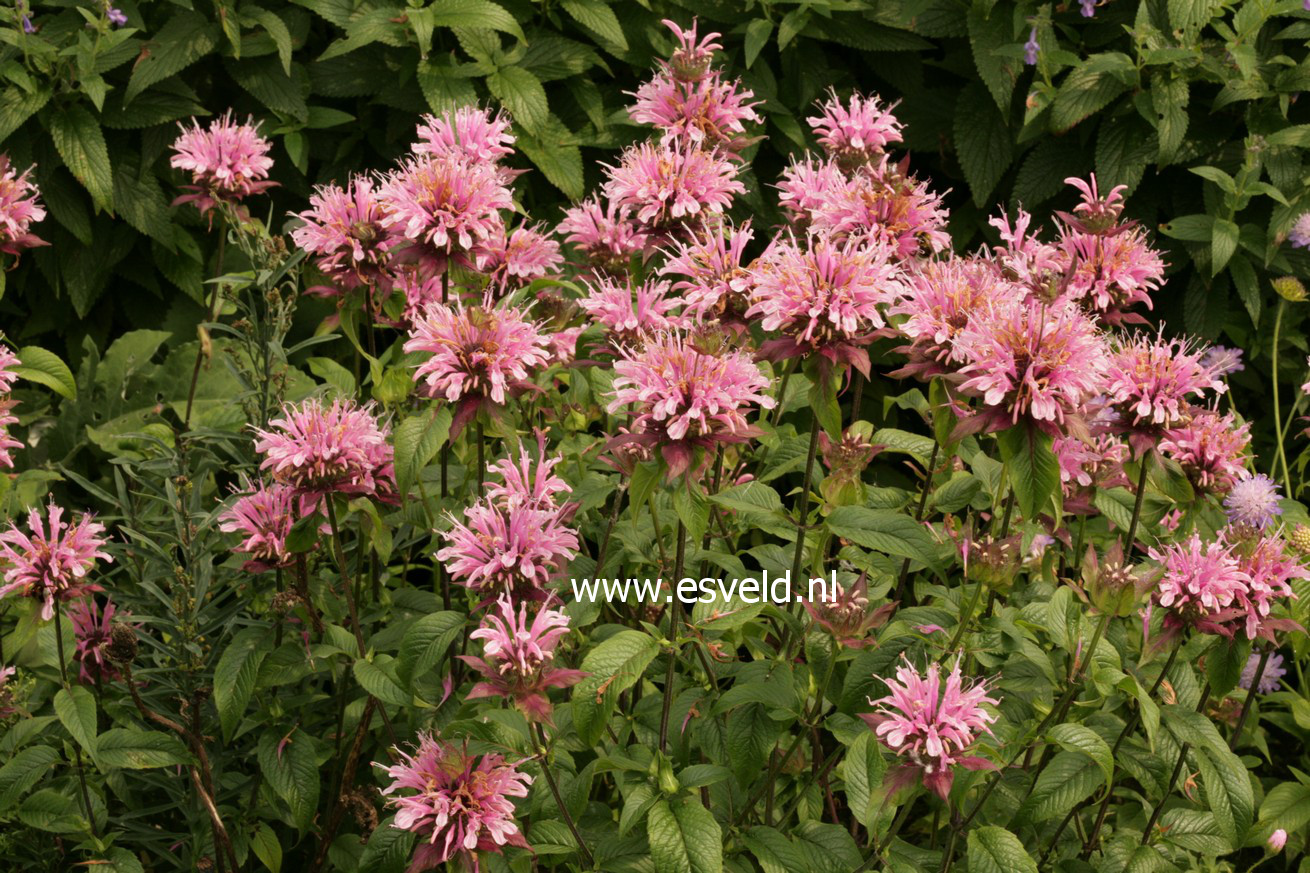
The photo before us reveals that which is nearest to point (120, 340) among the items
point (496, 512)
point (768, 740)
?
point (496, 512)

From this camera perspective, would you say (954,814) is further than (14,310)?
No

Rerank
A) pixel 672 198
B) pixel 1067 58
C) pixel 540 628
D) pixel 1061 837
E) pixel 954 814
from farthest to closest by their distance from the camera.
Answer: pixel 1067 58
pixel 1061 837
pixel 672 198
pixel 954 814
pixel 540 628

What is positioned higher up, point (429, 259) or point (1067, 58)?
point (1067, 58)

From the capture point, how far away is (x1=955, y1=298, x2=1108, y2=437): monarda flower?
166cm

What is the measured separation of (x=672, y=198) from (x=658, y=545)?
23.1 inches

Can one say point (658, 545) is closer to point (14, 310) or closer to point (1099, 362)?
point (1099, 362)

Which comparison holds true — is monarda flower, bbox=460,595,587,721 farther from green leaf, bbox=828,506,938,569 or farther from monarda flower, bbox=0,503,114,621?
monarda flower, bbox=0,503,114,621

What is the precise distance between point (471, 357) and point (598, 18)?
2.09 m

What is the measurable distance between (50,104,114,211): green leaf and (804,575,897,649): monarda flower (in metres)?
2.54

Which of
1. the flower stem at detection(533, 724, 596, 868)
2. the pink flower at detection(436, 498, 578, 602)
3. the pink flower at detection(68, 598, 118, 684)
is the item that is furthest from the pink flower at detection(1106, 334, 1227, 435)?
the pink flower at detection(68, 598, 118, 684)

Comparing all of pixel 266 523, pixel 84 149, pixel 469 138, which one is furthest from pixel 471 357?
pixel 84 149

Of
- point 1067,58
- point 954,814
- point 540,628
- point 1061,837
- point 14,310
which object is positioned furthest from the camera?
point 14,310

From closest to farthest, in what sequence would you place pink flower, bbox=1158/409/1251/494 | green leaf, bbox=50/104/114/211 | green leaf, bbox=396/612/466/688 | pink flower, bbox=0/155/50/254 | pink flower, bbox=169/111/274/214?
green leaf, bbox=396/612/466/688 → pink flower, bbox=1158/409/1251/494 → pink flower, bbox=0/155/50/254 → pink flower, bbox=169/111/274/214 → green leaf, bbox=50/104/114/211

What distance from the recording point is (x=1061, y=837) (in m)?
2.33
